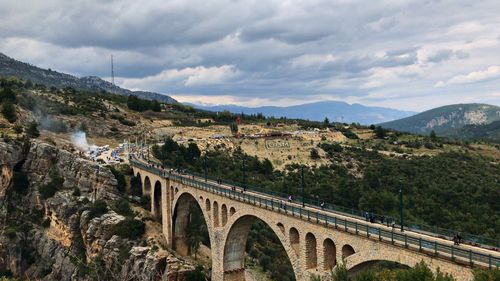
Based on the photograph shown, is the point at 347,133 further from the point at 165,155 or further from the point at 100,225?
the point at 100,225

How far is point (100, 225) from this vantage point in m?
49.4

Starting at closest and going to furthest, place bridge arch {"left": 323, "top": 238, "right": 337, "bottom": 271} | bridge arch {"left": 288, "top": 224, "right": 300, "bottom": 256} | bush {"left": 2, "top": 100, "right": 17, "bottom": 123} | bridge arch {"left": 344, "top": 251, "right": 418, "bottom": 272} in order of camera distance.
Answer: bridge arch {"left": 344, "top": 251, "right": 418, "bottom": 272} → bridge arch {"left": 323, "top": 238, "right": 337, "bottom": 271} → bridge arch {"left": 288, "top": 224, "right": 300, "bottom": 256} → bush {"left": 2, "top": 100, "right": 17, "bottom": 123}

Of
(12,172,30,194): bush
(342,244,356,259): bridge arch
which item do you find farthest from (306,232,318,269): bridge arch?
(12,172,30,194): bush

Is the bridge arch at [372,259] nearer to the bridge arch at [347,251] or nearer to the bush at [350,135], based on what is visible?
the bridge arch at [347,251]

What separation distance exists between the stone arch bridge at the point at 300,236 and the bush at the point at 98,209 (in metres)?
6.38

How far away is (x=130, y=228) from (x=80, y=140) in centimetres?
3655

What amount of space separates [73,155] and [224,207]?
30623 mm

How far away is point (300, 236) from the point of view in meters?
28.9

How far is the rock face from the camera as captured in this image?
45.5 m

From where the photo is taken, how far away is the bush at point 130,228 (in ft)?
157

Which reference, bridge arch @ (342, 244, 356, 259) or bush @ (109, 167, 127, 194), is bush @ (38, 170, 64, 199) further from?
bridge arch @ (342, 244, 356, 259)

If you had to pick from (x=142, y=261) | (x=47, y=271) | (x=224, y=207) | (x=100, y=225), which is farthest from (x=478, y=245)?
(x=47, y=271)

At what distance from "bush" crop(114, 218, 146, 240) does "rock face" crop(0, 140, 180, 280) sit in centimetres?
57

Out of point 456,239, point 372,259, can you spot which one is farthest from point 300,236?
point 456,239
